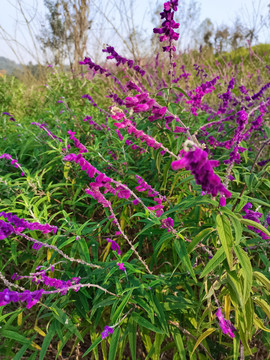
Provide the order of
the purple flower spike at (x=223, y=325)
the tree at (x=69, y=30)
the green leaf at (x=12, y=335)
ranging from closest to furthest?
the purple flower spike at (x=223, y=325)
the green leaf at (x=12, y=335)
the tree at (x=69, y=30)

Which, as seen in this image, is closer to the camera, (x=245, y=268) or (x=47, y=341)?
(x=245, y=268)

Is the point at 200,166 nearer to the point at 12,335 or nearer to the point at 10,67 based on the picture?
the point at 12,335

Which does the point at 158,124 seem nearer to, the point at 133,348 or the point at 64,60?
the point at 133,348

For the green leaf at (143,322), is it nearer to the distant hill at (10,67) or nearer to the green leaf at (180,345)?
the green leaf at (180,345)

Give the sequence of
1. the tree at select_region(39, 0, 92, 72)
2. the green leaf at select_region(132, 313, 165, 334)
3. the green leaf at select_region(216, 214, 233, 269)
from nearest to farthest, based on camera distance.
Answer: the green leaf at select_region(216, 214, 233, 269), the green leaf at select_region(132, 313, 165, 334), the tree at select_region(39, 0, 92, 72)

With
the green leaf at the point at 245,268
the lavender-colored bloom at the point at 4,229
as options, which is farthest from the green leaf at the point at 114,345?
the lavender-colored bloom at the point at 4,229

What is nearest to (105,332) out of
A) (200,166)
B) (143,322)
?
(143,322)

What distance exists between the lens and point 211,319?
67.6 inches

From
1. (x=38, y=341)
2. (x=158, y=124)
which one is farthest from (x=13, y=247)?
(x=158, y=124)

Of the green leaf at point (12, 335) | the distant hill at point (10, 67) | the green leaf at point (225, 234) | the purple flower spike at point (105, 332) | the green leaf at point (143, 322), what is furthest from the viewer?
the distant hill at point (10, 67)

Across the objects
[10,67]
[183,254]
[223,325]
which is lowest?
[223,325]

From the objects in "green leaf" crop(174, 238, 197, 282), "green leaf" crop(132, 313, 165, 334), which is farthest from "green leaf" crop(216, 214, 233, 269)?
"green leaf" crop(132, 313, 165, 334)

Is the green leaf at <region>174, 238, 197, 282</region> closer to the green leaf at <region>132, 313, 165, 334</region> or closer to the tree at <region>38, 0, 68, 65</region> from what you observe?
the green leaf at <region>132, 313, 165, 334</region>

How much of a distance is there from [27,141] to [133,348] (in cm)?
252
